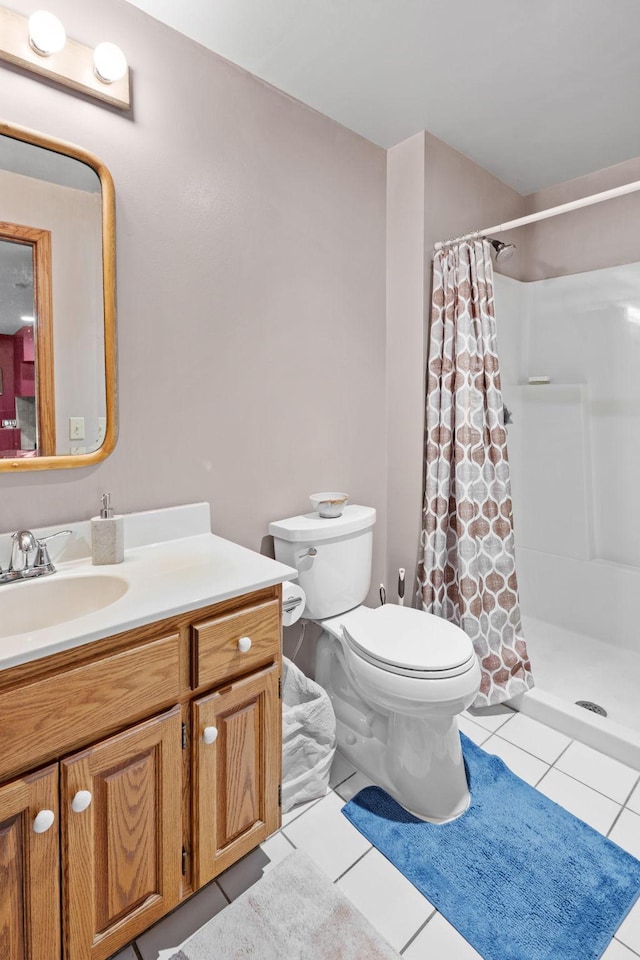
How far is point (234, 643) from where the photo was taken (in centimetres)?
121

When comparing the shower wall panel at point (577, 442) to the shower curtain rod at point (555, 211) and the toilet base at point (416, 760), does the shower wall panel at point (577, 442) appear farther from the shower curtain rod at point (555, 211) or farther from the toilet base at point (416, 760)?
the toilet base at point (416, 760)

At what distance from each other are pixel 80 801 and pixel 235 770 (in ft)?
1.26

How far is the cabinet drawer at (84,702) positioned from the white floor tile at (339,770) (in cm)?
91

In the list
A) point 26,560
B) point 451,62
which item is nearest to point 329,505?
point 26,560

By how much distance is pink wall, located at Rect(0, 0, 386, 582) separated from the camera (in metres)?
1.46

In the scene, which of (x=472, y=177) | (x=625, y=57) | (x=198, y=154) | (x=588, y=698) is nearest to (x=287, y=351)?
(x=198, y=154)

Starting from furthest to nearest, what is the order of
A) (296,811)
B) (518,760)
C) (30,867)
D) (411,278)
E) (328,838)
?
(411,278) → (518,760) → (296,811) → (328,838) → (30,867)

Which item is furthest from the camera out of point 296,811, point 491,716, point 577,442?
point 577,442

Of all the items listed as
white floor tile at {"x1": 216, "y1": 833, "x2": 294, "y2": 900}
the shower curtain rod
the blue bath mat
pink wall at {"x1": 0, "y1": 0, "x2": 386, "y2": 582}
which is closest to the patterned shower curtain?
the shower curtain rod

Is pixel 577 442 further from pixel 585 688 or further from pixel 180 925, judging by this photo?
pixel 180 925

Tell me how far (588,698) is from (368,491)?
1228 mm

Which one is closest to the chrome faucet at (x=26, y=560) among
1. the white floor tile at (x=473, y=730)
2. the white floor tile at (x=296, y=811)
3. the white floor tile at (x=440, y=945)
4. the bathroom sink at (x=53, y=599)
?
the bathroom sink at (x=53, y=599)

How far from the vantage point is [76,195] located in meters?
1.39

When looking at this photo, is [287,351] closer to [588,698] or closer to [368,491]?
[368,491]
